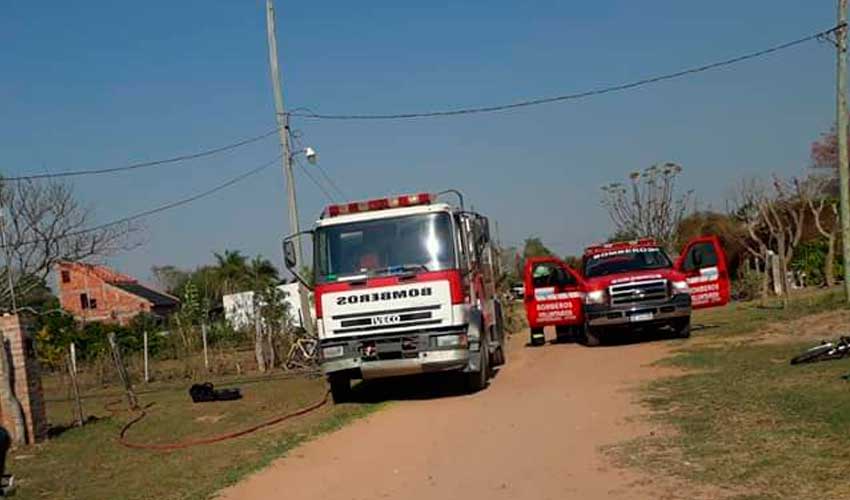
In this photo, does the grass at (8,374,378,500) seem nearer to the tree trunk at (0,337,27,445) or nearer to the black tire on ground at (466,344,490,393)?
the tree trunk at (0,337,27,445)

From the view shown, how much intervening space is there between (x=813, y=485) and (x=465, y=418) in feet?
18.5

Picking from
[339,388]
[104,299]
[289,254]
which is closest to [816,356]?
[339,388]

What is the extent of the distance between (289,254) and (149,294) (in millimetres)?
61695

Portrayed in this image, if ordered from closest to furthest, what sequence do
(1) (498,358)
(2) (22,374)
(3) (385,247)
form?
1. (2) (22,374)
2. (3) (385,247)
3. (1) (498,358)

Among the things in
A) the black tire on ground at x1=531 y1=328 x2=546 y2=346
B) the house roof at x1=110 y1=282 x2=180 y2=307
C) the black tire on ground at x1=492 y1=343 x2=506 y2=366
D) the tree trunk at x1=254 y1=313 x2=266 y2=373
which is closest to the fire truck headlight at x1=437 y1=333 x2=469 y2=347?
the black tire on ground at x1=492 y1=343 x2=506 y2=366

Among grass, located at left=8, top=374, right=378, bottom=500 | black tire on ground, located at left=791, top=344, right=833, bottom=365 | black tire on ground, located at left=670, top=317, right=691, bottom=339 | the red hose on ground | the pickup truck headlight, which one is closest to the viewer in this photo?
grass, located at left=8, top=374, right=378, bottom=500

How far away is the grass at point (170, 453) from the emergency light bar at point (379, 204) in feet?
9.88

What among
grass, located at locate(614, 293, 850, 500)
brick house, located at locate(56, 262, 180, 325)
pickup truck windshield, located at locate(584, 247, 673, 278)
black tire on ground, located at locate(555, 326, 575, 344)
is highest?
brick house, located at locate(56, 262, 180, 325)

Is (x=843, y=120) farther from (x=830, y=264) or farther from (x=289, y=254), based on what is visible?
(x=830, y=264)

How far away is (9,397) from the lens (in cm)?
1379

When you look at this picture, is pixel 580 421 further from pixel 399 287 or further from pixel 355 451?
pixel 399 287

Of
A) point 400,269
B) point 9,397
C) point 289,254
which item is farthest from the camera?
point 289,254

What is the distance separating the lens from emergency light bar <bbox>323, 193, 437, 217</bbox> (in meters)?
14.9

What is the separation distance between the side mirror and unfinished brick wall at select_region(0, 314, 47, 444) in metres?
3.97
